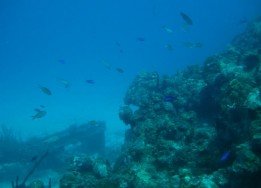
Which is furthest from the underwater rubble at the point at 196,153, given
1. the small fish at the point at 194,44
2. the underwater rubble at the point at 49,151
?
the small fish at the point at 194,44

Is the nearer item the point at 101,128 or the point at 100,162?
the point at 100,162

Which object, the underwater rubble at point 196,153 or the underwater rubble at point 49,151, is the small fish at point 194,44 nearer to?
the underwater rubble at point 49,151

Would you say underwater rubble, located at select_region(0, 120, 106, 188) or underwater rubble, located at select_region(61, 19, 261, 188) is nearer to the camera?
underwater rubble, located at select_region(61, 19, 261, 188)

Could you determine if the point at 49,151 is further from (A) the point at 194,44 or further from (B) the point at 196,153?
(B) the point at 196,153

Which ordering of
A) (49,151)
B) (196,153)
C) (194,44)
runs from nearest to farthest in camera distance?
(196,153), (49,151), (194,44)

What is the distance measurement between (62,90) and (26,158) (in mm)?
57964

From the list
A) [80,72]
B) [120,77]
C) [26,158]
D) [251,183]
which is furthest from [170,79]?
[80,72]

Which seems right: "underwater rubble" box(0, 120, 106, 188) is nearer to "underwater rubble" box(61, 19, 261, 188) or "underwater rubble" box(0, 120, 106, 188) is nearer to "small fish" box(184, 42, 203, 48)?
"small fish" box(184, 42, 203, 48)

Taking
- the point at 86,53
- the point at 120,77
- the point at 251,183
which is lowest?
the point at 251,183

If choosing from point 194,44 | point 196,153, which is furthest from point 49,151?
point 196,153

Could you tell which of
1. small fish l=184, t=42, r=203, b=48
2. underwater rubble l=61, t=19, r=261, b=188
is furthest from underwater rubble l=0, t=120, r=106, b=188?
underwater rubble l=61, t=19, r=261, b=188

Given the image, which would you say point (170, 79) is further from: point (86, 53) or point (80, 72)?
point (86, 53)

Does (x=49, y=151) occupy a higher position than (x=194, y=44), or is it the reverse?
(x=194, y=44)

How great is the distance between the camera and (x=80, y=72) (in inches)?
5157
